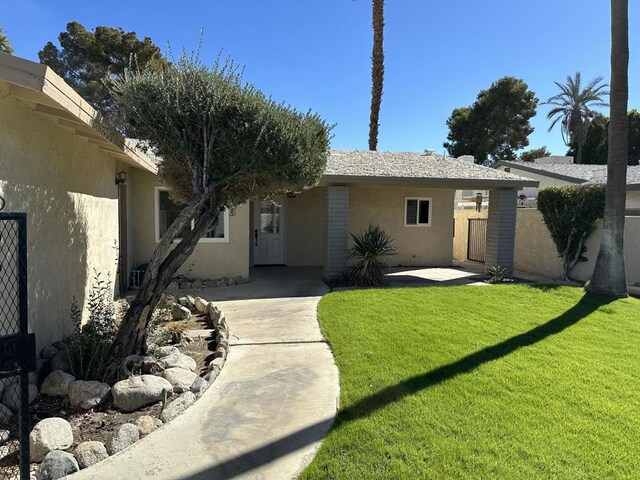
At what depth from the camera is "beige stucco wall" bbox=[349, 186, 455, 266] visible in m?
14.4

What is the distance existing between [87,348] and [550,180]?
75.6 feet

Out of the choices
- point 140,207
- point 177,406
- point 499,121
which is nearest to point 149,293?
point 177,406

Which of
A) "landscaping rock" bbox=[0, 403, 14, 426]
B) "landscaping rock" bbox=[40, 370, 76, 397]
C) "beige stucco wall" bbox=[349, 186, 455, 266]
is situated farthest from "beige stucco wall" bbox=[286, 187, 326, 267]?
"landscaping rock" bbox=[0, 403, 14, 426]

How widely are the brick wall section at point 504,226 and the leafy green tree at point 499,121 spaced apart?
27424 mm

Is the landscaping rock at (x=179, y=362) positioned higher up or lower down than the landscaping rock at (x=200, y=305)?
lower down

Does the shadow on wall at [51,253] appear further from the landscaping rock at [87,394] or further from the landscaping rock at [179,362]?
the landscaping rock at [179,362]

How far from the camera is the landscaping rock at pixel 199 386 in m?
4.31

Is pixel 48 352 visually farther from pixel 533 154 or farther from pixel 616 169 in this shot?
pixel 533 154

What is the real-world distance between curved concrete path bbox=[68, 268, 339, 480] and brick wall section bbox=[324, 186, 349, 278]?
435cm

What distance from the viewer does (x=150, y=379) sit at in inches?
167

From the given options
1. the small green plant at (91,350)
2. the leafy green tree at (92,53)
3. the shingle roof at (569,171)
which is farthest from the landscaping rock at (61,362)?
the shingle roof at (569,171)

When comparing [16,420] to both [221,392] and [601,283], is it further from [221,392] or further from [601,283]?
[601,283]

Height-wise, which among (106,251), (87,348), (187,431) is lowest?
(187,431)

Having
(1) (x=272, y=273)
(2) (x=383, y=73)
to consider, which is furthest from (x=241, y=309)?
(2) (x=383, y=73)
